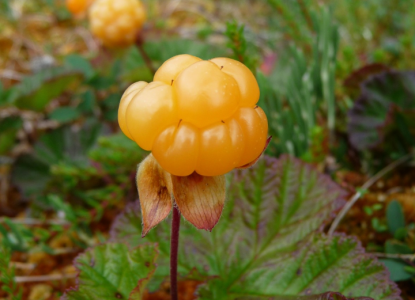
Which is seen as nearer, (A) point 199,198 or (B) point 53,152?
(A) point 199,198

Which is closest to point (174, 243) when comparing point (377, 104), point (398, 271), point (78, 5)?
point (398, 271)

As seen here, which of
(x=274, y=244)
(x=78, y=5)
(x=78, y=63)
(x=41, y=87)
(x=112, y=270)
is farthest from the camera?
(x=78, y=5)

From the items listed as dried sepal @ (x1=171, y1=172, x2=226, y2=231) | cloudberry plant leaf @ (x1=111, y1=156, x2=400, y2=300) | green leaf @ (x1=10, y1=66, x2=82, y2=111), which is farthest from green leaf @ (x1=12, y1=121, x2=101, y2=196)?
dried sepal @ (x1=171, y1=172, x2=226, y2=231)

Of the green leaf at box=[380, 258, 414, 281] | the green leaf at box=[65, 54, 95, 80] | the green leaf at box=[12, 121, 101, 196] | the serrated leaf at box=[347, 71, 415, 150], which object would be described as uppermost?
the green leaf at box=[65, 54, 95, 80]

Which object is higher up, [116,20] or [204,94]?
[116,20]

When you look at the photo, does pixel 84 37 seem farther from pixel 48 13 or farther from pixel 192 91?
pixel 192 91

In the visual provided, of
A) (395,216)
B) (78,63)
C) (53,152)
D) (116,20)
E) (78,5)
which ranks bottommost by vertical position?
(395,216)

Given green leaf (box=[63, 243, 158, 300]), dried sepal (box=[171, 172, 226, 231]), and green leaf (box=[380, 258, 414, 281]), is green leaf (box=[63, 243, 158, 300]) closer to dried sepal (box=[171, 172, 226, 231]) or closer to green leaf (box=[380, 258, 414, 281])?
dried sepal (box=[171, 172, 226, 231])

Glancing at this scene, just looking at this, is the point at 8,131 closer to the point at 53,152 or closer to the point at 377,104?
the point at 53,152

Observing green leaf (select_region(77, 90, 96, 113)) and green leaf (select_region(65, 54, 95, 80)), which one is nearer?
green leaf (select_region(77, 90, 96, 113))
